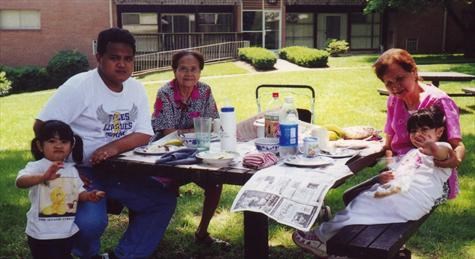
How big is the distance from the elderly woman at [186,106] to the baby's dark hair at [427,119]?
178 cm

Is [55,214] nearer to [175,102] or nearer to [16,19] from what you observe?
[175,102]

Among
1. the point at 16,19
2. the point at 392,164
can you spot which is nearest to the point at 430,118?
the point at 392,164

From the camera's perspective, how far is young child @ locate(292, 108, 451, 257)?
113 inches

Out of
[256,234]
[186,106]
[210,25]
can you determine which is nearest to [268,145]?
[256,234]

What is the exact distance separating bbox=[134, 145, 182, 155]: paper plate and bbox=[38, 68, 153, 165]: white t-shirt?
0.23 meters

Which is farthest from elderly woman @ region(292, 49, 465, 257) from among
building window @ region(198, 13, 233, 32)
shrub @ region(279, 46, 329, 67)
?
building window @ region(198, 13, 233, 32)

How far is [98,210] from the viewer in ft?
11.1

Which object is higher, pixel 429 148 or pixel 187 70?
pixel 187 70

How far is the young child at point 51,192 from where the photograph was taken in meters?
3.15

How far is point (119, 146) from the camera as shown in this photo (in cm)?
348

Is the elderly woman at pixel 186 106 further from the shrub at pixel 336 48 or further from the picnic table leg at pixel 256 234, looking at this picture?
the shrub at pixel 336 48

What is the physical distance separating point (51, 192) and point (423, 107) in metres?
2.27

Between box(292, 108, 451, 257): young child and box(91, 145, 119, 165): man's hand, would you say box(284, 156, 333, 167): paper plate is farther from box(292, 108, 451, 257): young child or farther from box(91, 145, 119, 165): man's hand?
box(91, 145, 119, 165): man's hand

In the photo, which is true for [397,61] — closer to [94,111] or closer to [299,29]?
[94,111]
